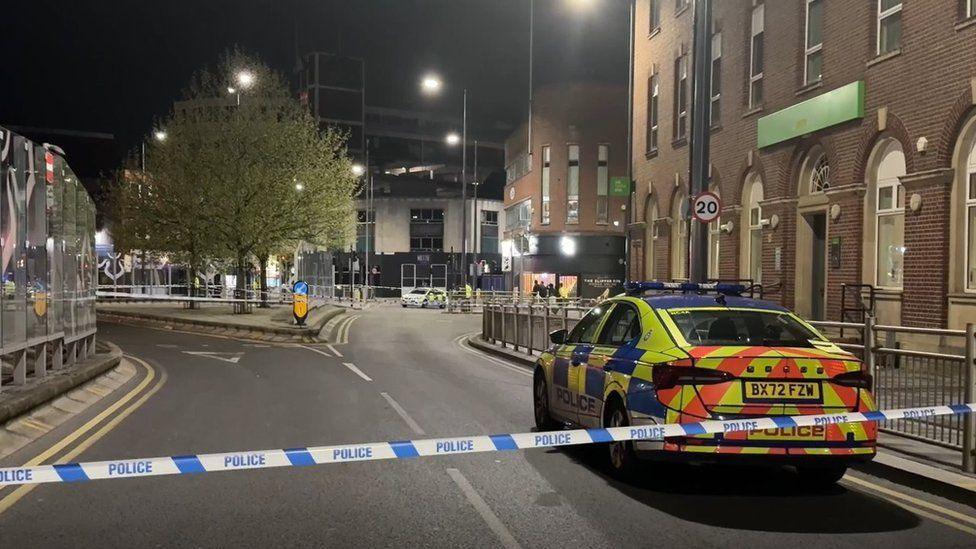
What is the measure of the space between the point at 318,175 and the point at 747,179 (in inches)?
749

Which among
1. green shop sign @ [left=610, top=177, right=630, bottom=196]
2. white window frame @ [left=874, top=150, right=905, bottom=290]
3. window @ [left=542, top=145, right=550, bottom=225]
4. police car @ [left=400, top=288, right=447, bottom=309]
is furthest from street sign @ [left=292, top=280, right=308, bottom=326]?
window @ [left=542, top=145, right=550, bottom=225]

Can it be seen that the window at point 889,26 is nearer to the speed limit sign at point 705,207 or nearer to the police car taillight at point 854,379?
the speed limit sign at point 705,207

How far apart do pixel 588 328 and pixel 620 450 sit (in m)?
1.89

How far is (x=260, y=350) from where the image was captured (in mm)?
20125

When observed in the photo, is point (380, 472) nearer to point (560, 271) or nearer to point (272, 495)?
point (272, 495)

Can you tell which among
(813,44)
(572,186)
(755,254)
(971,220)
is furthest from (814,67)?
(572,186)

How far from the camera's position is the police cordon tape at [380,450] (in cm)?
484

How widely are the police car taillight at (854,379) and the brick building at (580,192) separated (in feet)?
155

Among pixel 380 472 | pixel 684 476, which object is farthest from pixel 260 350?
pixel 684 476

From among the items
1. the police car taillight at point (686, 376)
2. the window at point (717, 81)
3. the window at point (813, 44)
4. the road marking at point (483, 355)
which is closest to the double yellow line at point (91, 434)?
the police car taillight at point (686, 376)

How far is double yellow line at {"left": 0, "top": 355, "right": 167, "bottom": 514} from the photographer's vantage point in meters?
6.43

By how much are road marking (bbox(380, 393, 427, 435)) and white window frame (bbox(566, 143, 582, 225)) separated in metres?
42.7

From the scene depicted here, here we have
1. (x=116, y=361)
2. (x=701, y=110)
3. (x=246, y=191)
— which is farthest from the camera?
(x=246, y=191)

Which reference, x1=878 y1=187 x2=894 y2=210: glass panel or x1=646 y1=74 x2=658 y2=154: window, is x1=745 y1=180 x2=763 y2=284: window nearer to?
x1=878 y1=187 x2=894 y2=210: glass panel
